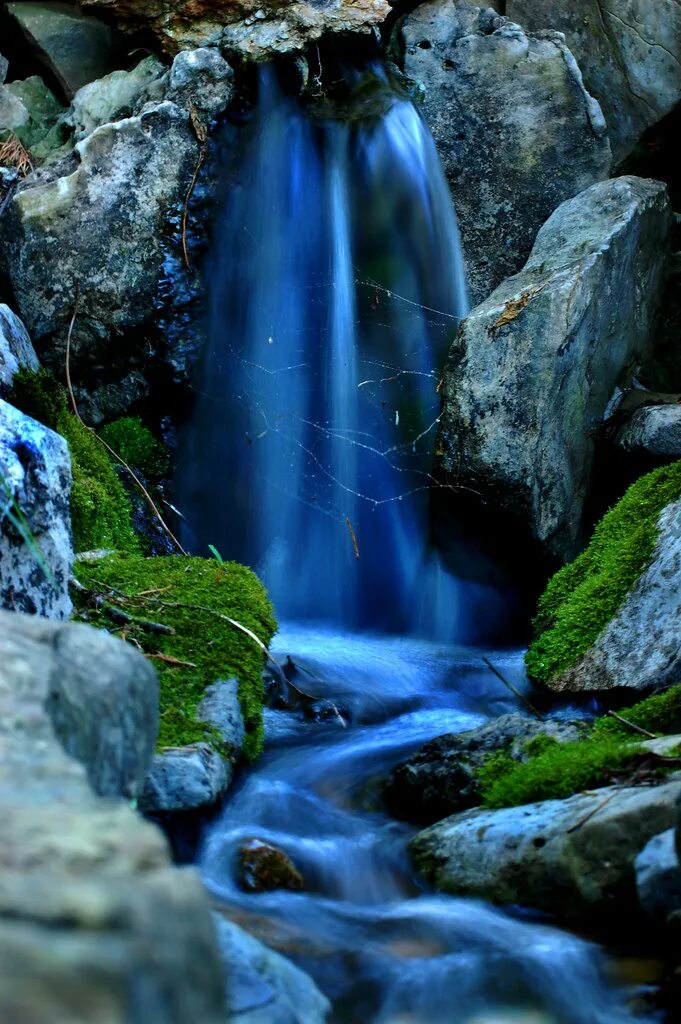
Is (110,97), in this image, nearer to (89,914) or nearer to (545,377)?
(545,377)

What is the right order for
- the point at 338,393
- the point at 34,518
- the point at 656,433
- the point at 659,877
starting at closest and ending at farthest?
the point at 659,877 → the point at 34,518 → the point at 656,433 → the point at 338,393

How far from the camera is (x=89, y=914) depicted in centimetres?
100

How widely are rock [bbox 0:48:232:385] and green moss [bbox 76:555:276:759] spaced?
2.23 m

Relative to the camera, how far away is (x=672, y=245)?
7.96 m

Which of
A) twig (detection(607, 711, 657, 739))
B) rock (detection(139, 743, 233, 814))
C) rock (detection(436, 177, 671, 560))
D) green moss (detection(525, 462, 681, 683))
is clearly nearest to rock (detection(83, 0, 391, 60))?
rock (detection(436, 177, 671, 560))

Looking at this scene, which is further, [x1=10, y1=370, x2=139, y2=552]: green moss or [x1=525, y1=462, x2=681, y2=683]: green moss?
[x1=10, y1=370, x2=139, y2=552]: green moss

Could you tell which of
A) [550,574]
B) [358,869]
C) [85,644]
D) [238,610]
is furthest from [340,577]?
[85,644]

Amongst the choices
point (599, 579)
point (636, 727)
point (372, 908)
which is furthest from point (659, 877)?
point (599, 579)

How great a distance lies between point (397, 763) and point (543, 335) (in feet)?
9.61

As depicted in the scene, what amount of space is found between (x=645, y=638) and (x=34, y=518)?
8.58ft

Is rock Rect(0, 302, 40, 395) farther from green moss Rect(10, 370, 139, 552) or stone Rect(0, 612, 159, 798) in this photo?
stone Rect(0, 612, 159, 798)

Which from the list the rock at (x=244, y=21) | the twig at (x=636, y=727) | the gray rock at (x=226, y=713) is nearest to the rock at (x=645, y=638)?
the twig at (x=636, y=727)

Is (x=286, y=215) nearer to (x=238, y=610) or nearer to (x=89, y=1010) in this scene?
(x=238, y=610)

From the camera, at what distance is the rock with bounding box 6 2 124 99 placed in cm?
786
